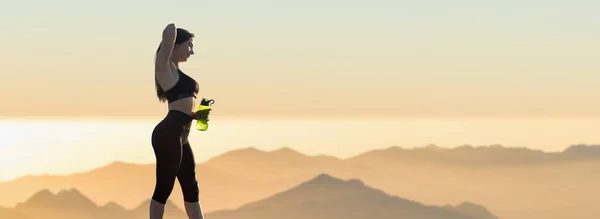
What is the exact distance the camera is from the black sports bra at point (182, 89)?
12219 millimetres

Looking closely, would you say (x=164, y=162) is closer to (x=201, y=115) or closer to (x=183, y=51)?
(x=201, y=115)

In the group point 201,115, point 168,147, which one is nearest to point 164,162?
point 168,147

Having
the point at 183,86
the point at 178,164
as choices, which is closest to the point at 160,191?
the point at 178,164

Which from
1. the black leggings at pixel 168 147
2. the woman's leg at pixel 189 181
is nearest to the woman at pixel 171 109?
the black leggings at pixel 168 147

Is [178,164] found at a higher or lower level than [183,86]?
lower

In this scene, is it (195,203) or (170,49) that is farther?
(195,203)

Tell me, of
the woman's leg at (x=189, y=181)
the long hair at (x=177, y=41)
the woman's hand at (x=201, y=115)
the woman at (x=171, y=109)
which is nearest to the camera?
the woman at (x=171, y=109)

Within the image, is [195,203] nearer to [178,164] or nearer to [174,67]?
[178,164]

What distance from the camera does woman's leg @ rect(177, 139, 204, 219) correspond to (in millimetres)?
12641

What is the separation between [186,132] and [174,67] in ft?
2.54

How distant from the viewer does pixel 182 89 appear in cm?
1225

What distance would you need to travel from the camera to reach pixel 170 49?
12086mm

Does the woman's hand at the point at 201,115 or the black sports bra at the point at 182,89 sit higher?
the black sports bra at the point at 182,89

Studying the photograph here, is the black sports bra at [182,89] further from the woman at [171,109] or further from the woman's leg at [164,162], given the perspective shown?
the woman's leg at [164,162]
